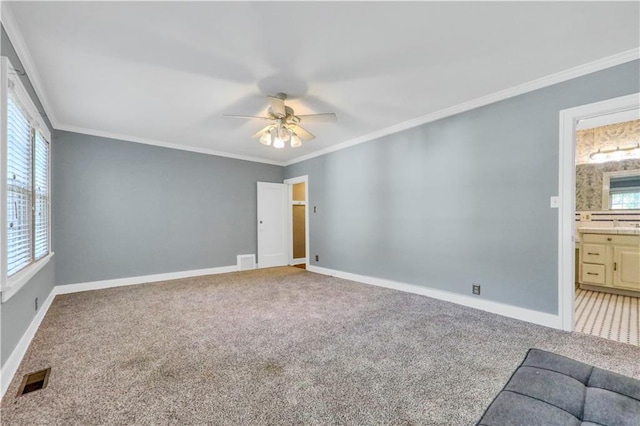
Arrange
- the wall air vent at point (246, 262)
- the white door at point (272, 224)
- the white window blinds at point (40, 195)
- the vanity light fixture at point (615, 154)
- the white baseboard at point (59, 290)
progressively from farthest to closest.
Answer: the white door at point (272, 224)
the wall air vent at point (246, 262)
the vanity light fixture at point (615, 154)
the white window blinds at point (40, 195)
the white baseboard at point (59, 290)

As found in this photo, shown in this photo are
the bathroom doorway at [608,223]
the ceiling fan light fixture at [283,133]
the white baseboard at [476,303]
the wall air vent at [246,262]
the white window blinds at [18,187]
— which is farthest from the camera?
the wall air vent at [246,262]

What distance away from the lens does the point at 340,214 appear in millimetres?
5086

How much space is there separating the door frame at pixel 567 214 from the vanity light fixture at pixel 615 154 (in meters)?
2.60

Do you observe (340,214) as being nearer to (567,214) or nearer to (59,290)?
(567,214)

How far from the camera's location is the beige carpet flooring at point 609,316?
2577 mm

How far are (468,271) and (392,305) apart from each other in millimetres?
1000

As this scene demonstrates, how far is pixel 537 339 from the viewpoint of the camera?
244 centimetres

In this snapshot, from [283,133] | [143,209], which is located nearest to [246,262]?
[143,209]

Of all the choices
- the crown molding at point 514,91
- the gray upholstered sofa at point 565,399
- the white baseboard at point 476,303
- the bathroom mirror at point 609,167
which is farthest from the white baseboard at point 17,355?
the bathroom mirror at point 609,167

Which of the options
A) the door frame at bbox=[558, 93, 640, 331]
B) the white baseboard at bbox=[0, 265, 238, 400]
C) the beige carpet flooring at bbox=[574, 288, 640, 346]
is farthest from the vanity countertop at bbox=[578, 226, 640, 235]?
the white baseboard at bbox=[0, 265, 238, 400]

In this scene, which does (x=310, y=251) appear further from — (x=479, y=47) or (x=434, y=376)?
(x=479, y=47)

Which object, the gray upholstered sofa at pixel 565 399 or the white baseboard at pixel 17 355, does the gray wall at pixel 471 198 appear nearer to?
the gray upholstered sofa at pixel 565 399

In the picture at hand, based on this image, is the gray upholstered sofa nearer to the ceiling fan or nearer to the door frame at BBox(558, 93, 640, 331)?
the door frame at BBox(558, 93, 640, 331)

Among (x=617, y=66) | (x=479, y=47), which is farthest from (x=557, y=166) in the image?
(x=479, y=47)
